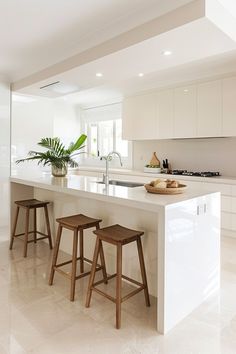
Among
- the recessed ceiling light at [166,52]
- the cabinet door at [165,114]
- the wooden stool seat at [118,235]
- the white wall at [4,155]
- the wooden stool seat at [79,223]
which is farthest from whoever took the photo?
the cabinet door at [165,114]

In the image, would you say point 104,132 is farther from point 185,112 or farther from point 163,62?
point 163,62

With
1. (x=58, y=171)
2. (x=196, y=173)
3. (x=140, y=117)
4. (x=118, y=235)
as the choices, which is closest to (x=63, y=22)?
(x=58, y=171)

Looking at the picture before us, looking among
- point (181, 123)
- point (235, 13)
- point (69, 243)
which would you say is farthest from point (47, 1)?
point (181, 123)

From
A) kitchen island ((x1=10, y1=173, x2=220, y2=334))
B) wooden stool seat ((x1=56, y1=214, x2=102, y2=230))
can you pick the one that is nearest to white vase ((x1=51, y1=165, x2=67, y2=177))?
kitchen island ((x1=10, y1=173, x2=220, y2=334))

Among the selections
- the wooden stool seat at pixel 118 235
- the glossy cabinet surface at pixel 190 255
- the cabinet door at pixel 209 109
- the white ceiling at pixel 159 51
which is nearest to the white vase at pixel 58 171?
the white ceiling at pixel 159 51

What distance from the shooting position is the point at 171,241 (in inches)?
74.1

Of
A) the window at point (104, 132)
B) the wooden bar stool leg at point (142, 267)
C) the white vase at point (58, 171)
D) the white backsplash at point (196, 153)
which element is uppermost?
the window at point (104, 132)

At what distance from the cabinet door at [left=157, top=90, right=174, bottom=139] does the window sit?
120cm

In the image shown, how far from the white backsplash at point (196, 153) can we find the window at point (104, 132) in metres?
0.54

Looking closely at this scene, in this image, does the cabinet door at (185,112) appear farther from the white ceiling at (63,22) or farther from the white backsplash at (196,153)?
the white ceiling at (63,22)

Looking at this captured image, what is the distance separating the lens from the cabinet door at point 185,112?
4.41m

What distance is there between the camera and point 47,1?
2086 millimetres

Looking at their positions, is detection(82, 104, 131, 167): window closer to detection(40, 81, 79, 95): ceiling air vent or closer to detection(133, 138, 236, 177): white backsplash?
detection(133, 138, 236, 177): white backsplash

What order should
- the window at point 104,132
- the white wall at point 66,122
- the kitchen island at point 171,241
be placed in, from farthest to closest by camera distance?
the white wall at point 66,122 → the window at point 104,132 → the kitchen island at point 171,241
